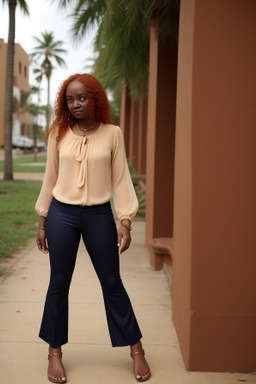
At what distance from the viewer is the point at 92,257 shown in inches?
147

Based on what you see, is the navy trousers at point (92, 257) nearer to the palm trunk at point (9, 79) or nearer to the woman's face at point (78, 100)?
the woman's face at point (78, 100)

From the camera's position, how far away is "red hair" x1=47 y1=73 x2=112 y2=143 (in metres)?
3.62

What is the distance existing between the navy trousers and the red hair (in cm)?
52

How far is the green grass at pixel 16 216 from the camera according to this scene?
916 centimetres

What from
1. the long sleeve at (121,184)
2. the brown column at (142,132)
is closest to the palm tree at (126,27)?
the long sleeve at (121,184)

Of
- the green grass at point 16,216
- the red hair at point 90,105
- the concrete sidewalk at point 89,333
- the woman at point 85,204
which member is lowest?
the concrete sidewalk at point 89,333

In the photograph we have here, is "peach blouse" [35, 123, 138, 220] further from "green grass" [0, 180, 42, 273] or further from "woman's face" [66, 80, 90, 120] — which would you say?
"green grass" [0, 180, 42, 273]

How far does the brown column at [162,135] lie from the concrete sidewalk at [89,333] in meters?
0.71

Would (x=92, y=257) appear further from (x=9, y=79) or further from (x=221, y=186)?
(x=9, y=79)

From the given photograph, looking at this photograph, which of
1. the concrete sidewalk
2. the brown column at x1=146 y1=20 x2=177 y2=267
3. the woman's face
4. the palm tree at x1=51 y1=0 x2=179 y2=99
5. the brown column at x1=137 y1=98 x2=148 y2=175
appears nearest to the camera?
the woman's face

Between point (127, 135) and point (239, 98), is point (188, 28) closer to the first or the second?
point (239, 98)

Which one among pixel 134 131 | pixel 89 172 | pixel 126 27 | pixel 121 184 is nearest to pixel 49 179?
pixel 89 172

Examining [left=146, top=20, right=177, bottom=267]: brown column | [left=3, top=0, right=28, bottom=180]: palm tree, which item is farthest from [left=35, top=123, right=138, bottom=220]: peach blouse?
[left=3, top=0, right=28, bottom=180]: palm tree

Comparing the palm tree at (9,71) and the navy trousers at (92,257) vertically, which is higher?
the palm tree at (9,71)
